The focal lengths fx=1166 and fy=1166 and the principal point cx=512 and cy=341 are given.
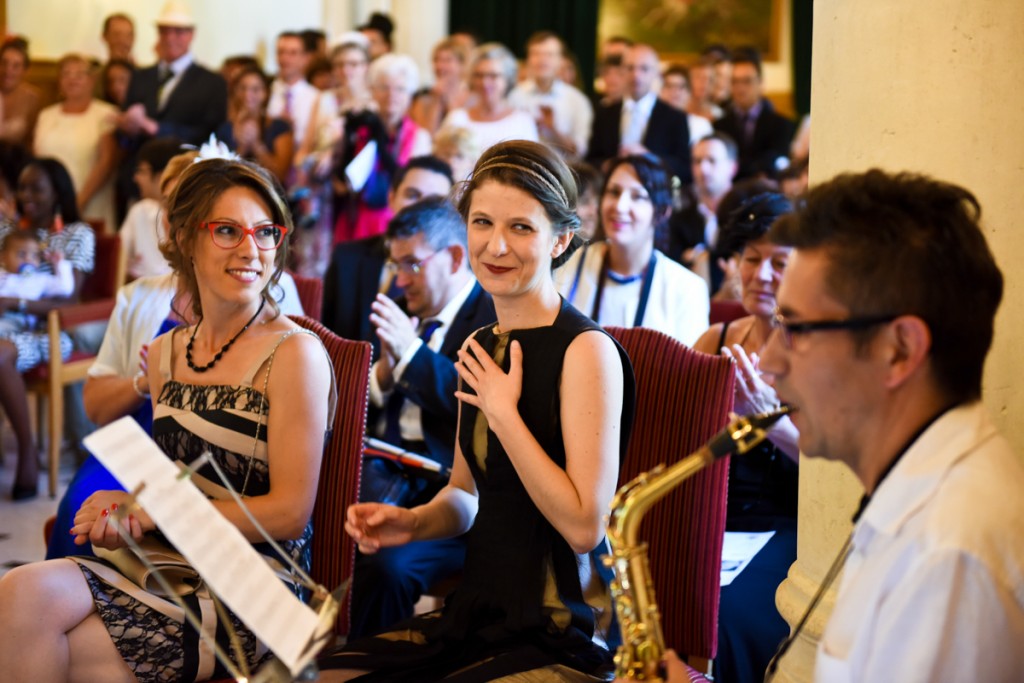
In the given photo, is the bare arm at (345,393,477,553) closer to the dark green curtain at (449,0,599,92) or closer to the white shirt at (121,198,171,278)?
the white shirt at (121,198,171,278)

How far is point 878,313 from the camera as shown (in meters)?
1.27

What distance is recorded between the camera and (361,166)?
18.2ft

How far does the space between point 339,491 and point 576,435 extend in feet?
2.41

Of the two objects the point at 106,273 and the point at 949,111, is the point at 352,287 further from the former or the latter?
the point at 949,111

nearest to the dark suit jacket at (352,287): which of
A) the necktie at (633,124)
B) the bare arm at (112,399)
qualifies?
the bare arm at (112,399)

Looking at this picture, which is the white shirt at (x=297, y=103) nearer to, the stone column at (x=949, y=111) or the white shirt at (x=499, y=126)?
the white shirt at (x=499, y=126)

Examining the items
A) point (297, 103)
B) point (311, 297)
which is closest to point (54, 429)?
point (311, 297)

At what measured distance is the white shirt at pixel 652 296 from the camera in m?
3.72

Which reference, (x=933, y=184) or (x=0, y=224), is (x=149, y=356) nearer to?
(x=933, y=184)

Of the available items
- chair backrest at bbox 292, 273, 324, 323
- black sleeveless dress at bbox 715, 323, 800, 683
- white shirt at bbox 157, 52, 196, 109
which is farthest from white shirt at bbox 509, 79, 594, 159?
black sleeveless dress at bbox 715, 323, 800, 683

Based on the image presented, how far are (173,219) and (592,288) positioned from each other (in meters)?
1.74

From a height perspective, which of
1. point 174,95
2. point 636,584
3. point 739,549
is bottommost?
point 739,549

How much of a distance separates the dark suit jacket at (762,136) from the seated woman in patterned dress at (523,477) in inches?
221

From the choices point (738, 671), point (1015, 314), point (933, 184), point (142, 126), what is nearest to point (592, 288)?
point (738, 671)
